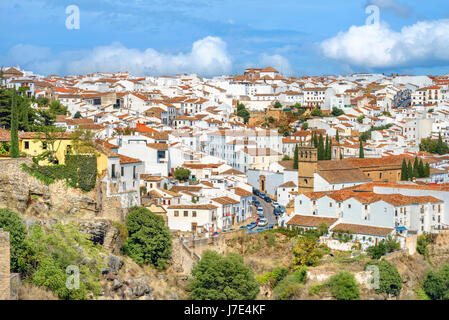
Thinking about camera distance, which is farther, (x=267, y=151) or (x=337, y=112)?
(x=337, y=112)

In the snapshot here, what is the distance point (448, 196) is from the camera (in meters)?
33.4

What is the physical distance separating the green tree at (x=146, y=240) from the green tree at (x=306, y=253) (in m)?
6.32

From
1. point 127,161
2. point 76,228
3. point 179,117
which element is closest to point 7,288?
point 76,228

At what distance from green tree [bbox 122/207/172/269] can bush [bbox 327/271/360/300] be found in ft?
22.8

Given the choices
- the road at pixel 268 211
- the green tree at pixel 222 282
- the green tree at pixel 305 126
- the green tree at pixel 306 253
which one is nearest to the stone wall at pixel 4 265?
the green tree at pixel 222 282

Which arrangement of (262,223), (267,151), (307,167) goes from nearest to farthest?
(262,223), (307,167), (267,151)

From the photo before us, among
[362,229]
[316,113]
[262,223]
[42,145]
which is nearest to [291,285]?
[362,229]

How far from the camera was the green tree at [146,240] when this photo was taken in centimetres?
2527

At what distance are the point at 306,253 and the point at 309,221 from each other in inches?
143

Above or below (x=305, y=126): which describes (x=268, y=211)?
below

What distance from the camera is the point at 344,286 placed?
25.8 metres

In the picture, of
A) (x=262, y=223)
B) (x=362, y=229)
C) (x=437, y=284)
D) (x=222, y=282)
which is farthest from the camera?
(x=262, y=223)

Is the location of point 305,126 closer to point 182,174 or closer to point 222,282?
point 182,174

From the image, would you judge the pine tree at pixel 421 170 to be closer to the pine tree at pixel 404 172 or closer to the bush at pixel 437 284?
the pine tree at pixel 404 172
